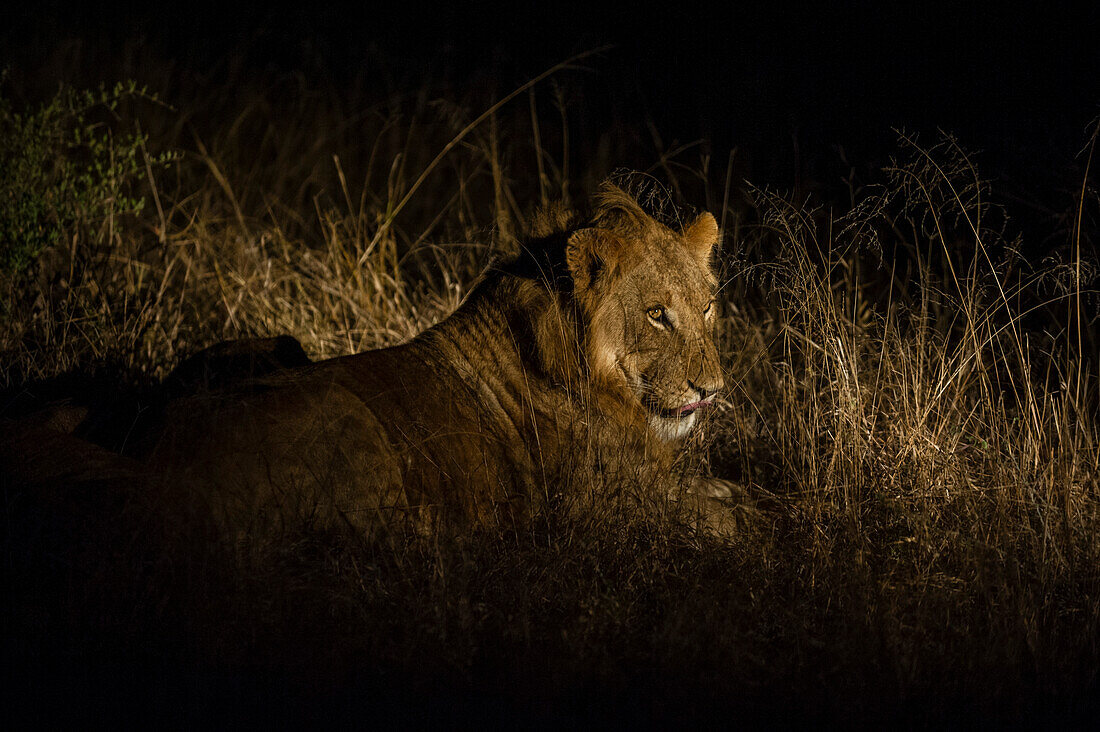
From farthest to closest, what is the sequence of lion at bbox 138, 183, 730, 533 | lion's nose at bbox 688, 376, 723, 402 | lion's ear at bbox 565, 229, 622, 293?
lion's nose at bbox 688, 376, 723, 402
lion's ear at bbox 565, 229, 622, 293
lion at bbox 138, 183, 730, 533

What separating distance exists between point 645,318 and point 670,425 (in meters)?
0.46

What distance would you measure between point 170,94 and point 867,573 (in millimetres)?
11511

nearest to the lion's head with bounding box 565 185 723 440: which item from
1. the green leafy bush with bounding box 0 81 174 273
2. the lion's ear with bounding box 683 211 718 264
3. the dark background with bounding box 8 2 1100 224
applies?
the lion's ear with bounding box 683 211 718 264

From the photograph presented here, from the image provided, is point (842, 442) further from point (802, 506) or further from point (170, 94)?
point (170, 94)

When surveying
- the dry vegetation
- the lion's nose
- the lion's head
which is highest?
the lion's head

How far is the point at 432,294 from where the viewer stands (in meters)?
7.20

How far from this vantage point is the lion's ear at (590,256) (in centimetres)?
445

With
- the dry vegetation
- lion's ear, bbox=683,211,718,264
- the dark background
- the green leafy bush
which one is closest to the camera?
the dry vegetation

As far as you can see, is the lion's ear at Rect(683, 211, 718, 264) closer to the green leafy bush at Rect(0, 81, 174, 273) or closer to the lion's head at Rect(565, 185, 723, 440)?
the lion's head at Rect(565, 185, 723, 440)

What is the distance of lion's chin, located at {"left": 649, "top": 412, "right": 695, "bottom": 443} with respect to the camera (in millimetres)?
4715

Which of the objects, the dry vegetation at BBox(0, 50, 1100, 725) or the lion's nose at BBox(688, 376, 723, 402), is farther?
the lion's nose at BBox(688, 376, 723, 402)

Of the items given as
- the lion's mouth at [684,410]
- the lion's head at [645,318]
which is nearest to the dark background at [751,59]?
the lion's head at [645,318]

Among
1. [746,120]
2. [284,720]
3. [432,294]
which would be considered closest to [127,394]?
[432,294]

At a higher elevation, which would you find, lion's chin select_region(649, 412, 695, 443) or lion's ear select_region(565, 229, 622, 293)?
lion's ear select_region(565, 229, 622, 293)
